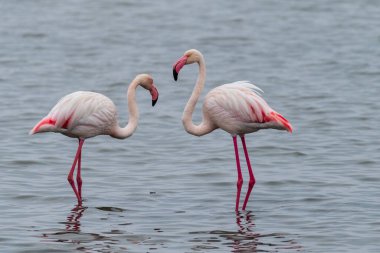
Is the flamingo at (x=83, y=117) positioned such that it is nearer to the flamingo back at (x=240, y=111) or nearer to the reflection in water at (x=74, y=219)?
the reflection in water at (x=74, y=219)

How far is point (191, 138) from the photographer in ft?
46.0

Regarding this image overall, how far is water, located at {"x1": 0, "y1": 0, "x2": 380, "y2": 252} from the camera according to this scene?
30.7ft

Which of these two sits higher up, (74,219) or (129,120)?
(129,120)

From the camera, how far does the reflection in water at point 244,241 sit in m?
8.83

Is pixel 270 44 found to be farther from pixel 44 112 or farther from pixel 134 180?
pixel 134 180

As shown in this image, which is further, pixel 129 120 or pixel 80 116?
pixel 129 120

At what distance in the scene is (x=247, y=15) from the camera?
24828mm

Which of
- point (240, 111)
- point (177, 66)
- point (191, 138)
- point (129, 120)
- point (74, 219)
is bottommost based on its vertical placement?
point (191, 138)

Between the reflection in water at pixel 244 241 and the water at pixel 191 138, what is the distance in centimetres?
2

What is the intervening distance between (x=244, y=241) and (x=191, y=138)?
503 cm

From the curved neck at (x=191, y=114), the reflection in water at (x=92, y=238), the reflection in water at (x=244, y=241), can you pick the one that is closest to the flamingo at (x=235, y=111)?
the curved neck at (x=191, y=114)

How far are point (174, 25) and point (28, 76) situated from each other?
19.6 ft

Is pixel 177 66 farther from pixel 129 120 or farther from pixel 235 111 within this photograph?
pixel 129 120

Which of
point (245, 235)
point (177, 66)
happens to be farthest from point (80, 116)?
point (245, 235)
